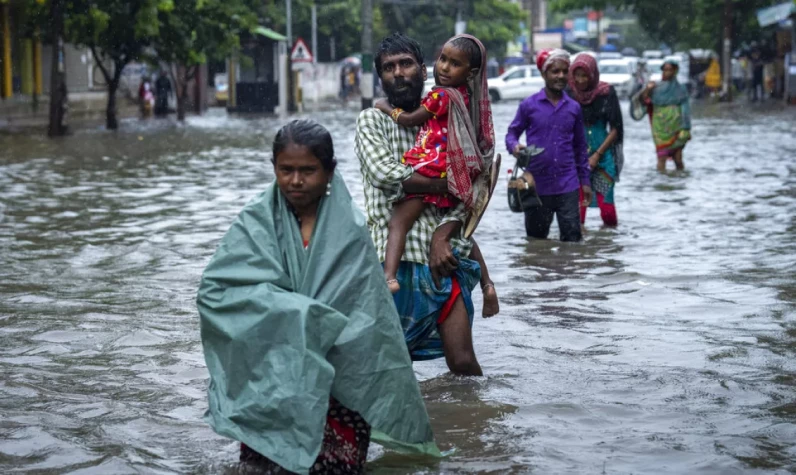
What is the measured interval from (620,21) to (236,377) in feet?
510

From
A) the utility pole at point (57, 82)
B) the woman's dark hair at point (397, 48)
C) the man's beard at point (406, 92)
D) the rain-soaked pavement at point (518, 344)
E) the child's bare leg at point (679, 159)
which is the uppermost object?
the utility pole at point (57, 82)

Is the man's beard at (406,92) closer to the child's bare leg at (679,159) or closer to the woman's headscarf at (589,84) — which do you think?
the woman's headscarf at (589,84)

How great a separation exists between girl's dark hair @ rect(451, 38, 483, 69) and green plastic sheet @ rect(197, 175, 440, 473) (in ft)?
4.65

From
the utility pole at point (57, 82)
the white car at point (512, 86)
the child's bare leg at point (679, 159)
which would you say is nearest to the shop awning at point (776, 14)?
the white car at point (512, 86)

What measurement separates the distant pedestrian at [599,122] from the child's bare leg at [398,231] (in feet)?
17.9

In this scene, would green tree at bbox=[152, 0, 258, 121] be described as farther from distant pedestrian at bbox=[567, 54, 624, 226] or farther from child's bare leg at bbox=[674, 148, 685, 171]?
distant pedestrian at bbox=[567, 54, 624, 226]

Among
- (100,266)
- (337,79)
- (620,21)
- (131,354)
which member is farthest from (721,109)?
(620,21)

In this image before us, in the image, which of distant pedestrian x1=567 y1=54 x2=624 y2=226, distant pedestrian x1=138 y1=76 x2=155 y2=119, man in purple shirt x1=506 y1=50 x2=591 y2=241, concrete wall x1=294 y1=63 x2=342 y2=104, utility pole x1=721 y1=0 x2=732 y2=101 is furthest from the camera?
concrete wall x1=294 y1=63 x2=342 y2=104

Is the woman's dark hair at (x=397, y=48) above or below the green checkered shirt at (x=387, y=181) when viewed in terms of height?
above

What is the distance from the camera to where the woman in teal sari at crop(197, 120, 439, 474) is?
3770 millimetres

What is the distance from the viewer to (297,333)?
148 inches

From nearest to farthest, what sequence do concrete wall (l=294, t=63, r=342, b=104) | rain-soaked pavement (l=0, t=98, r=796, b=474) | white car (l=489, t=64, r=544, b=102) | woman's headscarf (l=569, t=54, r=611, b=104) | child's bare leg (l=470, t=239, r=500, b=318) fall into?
rain-soaked pavement (l=0, t=98, r=796, b=474) → child's bare leg (l=470, t=239, r=500, b=318) → woman's headscarf (l=569, t=54, r=611, b=104) → white car (l=489, t=64, r=544, b=102) → concrete wall (l=294, t=63, r=342, b=104)

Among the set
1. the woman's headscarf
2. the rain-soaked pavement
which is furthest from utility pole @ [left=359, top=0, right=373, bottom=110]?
the woman's headscarf

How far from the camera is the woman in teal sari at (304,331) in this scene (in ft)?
12.4
